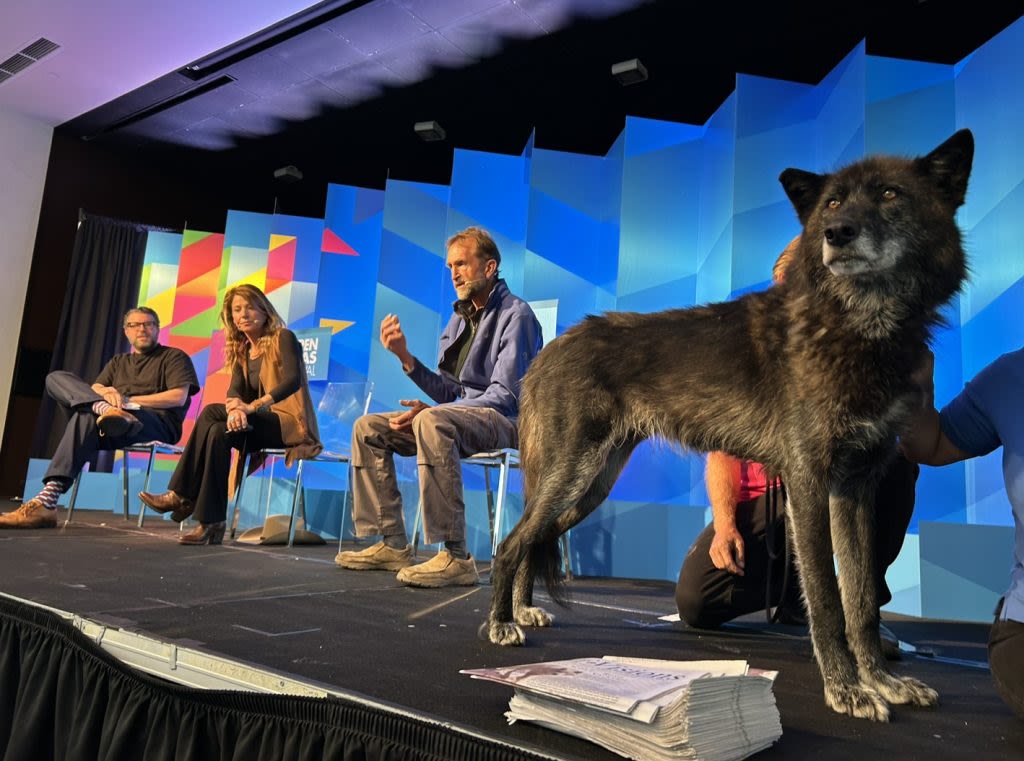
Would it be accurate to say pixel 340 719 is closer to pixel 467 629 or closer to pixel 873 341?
pixel 467 629

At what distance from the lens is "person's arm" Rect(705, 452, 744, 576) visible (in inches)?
90.9

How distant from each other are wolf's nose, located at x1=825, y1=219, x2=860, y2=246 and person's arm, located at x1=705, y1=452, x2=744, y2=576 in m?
0.90

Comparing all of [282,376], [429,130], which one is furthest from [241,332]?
[429,130]

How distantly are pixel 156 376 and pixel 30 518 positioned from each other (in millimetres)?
1196

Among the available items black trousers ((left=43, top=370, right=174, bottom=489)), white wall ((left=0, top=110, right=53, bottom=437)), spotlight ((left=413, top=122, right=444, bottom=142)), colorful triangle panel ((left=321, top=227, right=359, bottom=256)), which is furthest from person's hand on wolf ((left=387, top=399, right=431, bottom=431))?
white wall ((left=0, top=110, right=53, bottom=437))

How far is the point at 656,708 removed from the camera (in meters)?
0.96

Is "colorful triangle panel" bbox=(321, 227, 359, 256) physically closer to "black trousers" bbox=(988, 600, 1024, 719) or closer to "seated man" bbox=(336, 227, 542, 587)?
"seated man" bbox=(336, 227, 542, 587)

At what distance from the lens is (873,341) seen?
4.95 feet

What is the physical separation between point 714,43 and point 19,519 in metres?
5.51

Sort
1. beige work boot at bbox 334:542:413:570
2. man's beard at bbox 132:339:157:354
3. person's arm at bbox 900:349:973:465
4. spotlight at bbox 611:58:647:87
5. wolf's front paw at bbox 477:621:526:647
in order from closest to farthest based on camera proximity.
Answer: person's arm at bbox 900:349:973:465
wolf's front paw at bbox 477:621:526:647
beige work boot at bbox 334:542:413:570
man's beard at bbox 132:339:157:354
spotlight at bbox 611:58:647:87

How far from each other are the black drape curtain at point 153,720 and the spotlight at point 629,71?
527 centimetres

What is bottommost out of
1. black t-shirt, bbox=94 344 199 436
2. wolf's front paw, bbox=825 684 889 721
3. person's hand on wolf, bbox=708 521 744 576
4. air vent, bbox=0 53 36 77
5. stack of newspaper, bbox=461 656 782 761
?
wolf's front paw, bbox=825 684 889 721

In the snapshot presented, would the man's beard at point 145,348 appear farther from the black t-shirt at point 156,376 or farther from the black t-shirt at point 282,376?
the black t-shirt at point 282,376

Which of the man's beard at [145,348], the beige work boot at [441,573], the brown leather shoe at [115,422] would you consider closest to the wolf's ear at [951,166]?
the beige work boot at [441,573]
